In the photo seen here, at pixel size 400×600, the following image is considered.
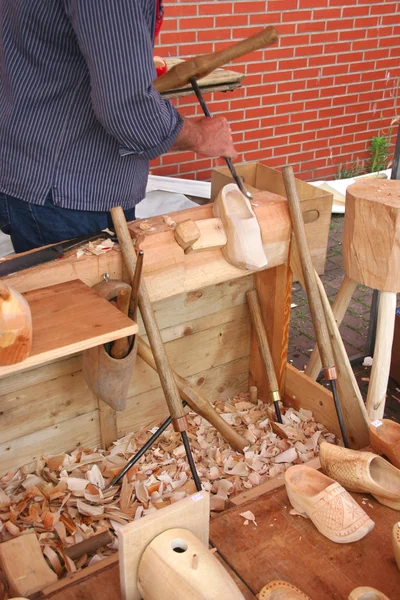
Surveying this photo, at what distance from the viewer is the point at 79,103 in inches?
77.8

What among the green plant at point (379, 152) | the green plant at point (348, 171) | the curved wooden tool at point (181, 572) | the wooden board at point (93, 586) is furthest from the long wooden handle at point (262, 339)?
the green plant at point (379, 152)

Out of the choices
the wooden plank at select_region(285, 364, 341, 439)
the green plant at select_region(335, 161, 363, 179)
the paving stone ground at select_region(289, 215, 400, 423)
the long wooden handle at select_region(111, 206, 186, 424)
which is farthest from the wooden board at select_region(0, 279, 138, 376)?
the green plant at select_region(335, 161, 363, 179)

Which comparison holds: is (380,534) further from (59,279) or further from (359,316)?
(359,316)

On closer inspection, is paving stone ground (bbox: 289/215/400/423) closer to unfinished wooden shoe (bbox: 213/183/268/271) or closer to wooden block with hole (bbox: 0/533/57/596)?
unfinished wooden shoe (bbox: 213/183/268/271)

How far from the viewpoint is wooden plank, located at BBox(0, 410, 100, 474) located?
2.24m

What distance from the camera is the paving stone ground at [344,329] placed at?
10.6 feet

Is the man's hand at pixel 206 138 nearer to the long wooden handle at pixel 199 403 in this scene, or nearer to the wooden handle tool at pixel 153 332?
the wooden handle tool at pixel 153 332

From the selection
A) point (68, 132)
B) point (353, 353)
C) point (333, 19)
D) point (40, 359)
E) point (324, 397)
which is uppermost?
point (333, 19)

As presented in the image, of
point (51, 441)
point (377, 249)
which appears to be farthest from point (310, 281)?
point (51, 441)

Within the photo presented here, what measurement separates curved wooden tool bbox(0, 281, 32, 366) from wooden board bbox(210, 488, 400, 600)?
0.70 meters

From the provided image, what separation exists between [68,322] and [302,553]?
0.81m

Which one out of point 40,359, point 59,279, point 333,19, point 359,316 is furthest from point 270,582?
point 333,19

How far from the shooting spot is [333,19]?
5.17 meters

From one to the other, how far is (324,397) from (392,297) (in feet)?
1.62
